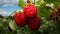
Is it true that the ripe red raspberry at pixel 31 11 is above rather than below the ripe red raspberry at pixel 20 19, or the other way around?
above

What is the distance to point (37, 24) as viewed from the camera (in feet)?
1.89

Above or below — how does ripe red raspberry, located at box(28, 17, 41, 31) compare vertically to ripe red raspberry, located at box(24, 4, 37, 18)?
below

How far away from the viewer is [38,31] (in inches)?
24.6

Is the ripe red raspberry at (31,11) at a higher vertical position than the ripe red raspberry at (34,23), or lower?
higher

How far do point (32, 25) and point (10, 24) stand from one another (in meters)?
0.09

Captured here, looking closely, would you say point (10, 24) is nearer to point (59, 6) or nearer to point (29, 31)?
point (29, 31)

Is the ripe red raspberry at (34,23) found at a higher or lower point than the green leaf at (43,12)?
lower

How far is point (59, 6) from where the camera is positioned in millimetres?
594

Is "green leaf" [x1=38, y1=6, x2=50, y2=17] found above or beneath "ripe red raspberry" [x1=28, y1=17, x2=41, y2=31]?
above

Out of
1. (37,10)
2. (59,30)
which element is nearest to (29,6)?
(37,10)

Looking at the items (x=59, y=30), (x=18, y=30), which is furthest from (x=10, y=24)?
(x=59, y=30)

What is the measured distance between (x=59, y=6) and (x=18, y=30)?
0.51 ft

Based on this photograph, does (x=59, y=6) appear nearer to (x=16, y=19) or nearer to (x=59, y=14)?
(x=59, y=14)

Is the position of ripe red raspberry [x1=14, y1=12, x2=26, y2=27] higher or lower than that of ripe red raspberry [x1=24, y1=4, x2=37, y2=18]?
lower
